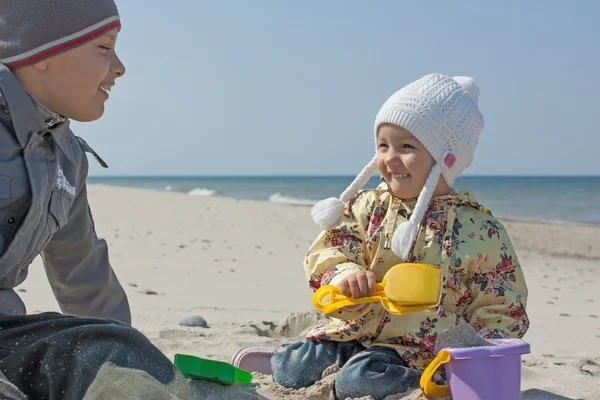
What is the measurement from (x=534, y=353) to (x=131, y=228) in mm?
6227

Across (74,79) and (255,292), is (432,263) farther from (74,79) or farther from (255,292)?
(255,292)

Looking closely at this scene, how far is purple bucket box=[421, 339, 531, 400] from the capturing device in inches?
88.7

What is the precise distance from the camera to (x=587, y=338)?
4.28 metres

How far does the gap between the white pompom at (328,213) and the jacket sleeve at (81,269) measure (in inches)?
31.1

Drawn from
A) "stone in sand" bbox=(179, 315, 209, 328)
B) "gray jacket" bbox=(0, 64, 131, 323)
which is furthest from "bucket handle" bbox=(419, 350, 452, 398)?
"stone in sand" bbox=(179, 315, 209, 328)

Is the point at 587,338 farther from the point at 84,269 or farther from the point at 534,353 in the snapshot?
the point at 84,269

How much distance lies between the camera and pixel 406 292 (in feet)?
7.88

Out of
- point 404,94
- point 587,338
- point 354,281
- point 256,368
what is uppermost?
point 404,94

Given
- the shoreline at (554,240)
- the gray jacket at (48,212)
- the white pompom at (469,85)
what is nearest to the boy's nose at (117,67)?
the gray jacket at (48,212)

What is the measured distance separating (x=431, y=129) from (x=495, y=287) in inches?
24.6

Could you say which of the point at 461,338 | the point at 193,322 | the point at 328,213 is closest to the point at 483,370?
the point at 461,338

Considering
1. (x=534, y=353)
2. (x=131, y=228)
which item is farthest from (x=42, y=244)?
(x=131, y=228)

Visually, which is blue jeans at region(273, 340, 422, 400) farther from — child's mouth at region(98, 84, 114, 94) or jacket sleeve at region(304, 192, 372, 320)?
child's mouth at region(98, 84, 114, 94)

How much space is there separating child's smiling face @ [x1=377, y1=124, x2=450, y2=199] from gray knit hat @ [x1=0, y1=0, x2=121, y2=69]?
48.0 inches
